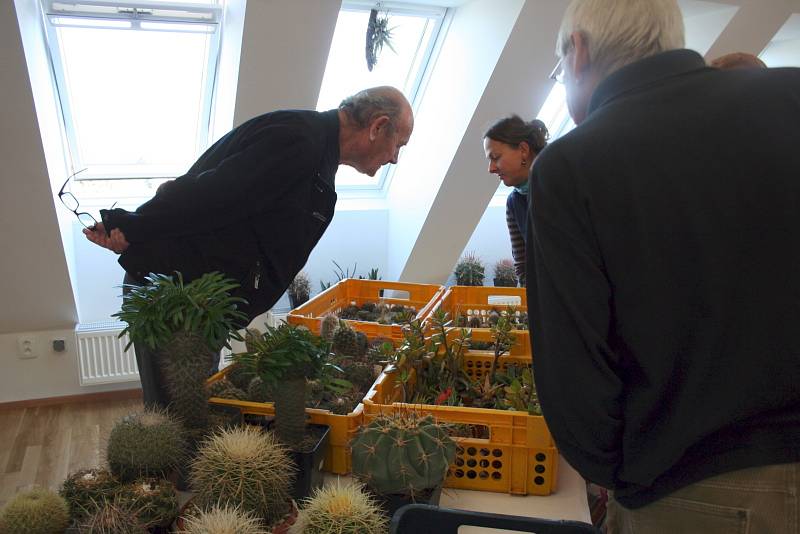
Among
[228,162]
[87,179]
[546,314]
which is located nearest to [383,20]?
[87,179]

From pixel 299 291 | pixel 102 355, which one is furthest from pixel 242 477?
pixel 102 355

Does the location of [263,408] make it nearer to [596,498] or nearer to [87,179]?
[596,498]

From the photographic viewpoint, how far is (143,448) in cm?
113

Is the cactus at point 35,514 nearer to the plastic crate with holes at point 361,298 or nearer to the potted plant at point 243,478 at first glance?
the potted plant at point 243,478

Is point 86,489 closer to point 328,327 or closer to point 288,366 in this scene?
point 288,366

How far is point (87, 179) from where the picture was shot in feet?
13.2

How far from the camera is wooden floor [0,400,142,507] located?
3049mm

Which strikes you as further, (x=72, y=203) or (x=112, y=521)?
(x=72, y=203)

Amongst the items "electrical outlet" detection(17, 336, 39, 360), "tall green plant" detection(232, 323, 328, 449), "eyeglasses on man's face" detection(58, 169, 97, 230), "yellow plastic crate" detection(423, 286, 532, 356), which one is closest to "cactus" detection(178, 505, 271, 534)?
"tall green plant" detection(232, 323, 328, 449)

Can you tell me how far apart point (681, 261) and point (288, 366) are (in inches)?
28.2

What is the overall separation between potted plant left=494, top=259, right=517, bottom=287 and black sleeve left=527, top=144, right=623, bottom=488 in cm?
379

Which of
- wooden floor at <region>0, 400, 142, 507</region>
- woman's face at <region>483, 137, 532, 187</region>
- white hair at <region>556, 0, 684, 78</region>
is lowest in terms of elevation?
wooden floor at <region>0, 400, 142, 507</region>

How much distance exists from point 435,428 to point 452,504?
0.26 metres

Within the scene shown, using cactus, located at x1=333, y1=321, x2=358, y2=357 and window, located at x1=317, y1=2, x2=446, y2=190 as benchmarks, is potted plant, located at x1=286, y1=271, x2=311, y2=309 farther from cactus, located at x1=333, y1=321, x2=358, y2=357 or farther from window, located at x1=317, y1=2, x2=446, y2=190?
cactus, located at x1=333, y1=321, x2=358, y2=357
